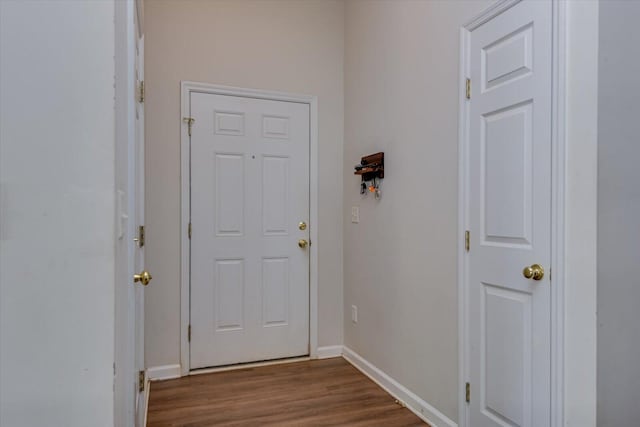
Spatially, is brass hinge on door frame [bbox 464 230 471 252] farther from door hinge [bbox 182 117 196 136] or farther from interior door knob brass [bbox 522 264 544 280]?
door hinge [bbox 182 117 196 136]

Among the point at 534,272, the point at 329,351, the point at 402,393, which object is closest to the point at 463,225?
the point at 534,272

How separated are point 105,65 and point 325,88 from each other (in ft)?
8.74

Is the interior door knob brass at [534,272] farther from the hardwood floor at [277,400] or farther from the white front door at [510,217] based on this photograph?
the hardwood floor at [277,400]

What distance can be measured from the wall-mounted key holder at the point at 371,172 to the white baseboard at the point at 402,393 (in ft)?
4.18

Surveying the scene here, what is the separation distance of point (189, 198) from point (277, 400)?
5.15 ft

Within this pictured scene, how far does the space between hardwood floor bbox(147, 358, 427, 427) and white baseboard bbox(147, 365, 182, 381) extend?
0.06 m

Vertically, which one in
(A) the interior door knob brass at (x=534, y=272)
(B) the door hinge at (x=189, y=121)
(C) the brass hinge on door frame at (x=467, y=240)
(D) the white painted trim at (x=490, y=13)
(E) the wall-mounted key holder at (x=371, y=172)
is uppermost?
(D) the white painted trim at (x=490, y=13)

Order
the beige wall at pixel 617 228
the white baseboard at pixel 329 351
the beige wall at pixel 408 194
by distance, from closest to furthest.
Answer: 1. the beige wall at pixel 617 228
2. the beige wall at pixel 408 194
3. the white baseboard at pixel 329 351

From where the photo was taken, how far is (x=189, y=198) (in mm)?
2910

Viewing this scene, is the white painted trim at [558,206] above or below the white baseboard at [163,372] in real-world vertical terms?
above

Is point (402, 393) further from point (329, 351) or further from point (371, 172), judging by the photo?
point (371, 172)

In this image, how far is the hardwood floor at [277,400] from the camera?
223 centimetres

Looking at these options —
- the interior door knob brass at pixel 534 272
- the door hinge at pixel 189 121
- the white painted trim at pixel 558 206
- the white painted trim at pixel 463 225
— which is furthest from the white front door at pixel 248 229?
the white painted trim at pixel 558 206

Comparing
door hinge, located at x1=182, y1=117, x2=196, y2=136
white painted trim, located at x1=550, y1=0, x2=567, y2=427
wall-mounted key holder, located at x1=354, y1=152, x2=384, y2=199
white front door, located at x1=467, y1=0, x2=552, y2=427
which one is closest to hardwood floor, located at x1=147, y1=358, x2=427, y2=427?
white front door, located at x1=467, y1=0, x2=552, y2=427
